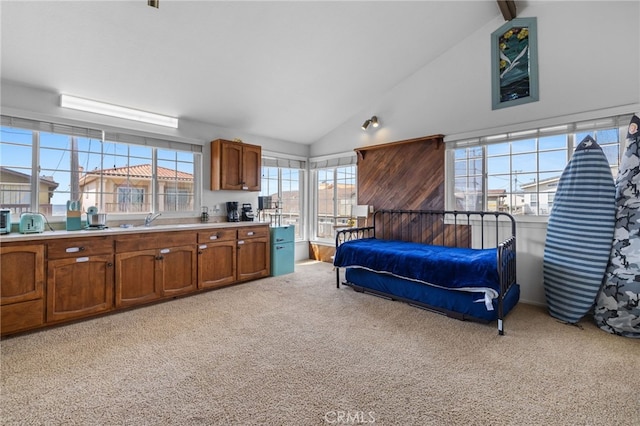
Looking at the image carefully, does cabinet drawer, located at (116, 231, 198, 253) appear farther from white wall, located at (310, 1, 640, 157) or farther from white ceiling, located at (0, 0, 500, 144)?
white wall, located at (310, 1, 640, 157)

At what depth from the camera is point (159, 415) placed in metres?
1.61

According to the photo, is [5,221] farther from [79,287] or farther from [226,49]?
[226,49]

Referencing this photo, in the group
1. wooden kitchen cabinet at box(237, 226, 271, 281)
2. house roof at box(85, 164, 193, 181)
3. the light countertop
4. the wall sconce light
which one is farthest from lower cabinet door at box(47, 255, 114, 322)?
the wall sconce light

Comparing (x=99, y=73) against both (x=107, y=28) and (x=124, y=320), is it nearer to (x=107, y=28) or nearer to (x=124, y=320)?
(x=107, y=28)

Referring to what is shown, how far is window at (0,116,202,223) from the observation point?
3.05 meters

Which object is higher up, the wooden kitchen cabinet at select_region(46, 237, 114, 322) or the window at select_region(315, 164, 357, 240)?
the window at select_region(315, 164, 357, 240)

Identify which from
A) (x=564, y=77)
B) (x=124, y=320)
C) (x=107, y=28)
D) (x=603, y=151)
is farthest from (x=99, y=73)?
(x=603, y=151)

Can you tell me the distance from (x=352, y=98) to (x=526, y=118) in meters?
2.35

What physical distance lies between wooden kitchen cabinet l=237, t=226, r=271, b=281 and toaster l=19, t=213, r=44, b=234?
6.78 feet

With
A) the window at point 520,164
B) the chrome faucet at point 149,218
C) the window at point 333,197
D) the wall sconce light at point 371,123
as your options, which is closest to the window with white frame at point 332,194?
the window at point 333,197

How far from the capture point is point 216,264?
12.9 ft

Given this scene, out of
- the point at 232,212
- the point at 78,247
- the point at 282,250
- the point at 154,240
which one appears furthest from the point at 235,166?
the point at 78,247

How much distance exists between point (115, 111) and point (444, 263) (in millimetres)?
4118

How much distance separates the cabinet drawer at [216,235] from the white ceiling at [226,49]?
65.9 inches
